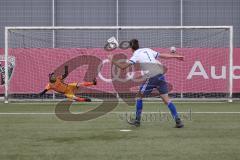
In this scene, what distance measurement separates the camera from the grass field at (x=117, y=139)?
7.64 metres

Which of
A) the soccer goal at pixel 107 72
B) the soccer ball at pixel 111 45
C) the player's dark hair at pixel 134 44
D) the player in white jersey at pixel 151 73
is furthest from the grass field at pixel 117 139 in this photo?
the soccer ball at pixel 111 45

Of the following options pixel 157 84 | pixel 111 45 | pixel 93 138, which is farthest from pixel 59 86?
pixel 93 138


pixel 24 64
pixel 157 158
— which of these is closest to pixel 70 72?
pixel 24 64

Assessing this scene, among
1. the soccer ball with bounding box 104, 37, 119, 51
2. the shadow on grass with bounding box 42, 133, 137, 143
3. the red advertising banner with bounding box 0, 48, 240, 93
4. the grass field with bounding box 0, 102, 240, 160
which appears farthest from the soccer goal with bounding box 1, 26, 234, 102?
the shadow on grass with bounding box 42, 133, 137, 143

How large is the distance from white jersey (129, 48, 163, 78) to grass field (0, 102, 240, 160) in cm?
112

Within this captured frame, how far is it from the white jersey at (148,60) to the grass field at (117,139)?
3.67ft

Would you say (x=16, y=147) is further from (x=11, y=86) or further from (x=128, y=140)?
(x=11, y=86)

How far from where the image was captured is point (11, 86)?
20203mm

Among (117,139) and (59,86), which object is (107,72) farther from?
(117,139)

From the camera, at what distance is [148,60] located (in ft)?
36.6

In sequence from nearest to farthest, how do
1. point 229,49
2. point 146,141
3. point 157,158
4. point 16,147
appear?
point 157,158
point 16,147
point 146,141
point 229,49

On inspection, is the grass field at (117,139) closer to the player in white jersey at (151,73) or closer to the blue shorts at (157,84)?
the player in white jersey at (151,73)
